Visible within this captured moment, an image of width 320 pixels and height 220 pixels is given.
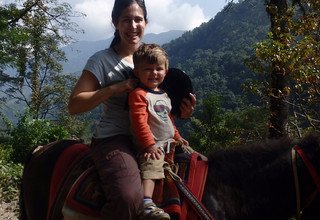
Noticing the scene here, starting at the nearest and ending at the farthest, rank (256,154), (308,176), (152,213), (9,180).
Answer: (152,213) < (308,176) < (256,154) < (9,180)

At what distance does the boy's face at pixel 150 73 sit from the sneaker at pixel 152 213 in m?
0.76

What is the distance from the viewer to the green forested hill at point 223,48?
40.7 metres

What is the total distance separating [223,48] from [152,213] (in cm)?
6633

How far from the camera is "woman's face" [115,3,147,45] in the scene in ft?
9.36

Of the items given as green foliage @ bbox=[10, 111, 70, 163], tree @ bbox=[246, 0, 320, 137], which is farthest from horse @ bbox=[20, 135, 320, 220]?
green foliage @ bbox=[10, 111, 70, 163]

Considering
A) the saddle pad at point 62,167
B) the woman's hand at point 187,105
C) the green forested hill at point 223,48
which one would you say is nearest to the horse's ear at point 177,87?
the woman's hand at point 187,105

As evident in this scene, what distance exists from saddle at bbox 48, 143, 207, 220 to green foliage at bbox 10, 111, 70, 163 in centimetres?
822

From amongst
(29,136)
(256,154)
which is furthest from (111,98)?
(29,136)

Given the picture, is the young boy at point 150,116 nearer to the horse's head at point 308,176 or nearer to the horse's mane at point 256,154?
the horse's mane at point 256,154

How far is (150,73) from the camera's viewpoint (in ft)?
8.52

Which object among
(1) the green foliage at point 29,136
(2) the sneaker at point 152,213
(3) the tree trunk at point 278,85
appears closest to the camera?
(2) the sneaker at point 152,213

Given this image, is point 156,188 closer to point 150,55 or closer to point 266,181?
point 266,181

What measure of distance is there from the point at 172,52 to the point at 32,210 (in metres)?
93.1

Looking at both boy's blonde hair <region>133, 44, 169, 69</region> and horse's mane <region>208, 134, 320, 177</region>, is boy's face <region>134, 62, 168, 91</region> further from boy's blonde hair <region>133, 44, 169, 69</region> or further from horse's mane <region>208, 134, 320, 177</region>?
horse's mane <region>208, 134, 320, 177</region>
